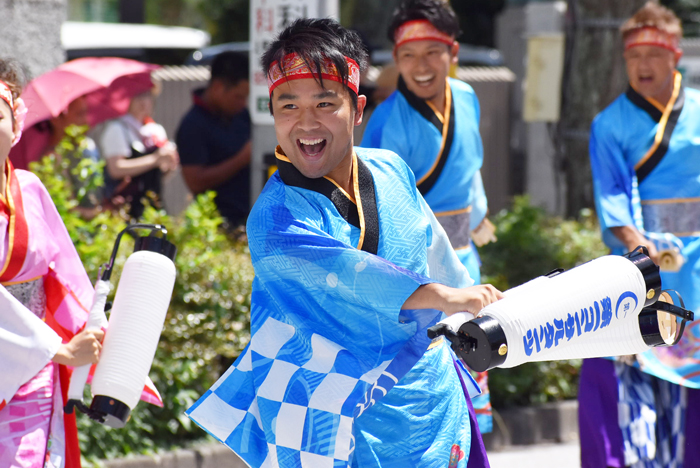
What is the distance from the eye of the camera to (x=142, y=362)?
2.69m

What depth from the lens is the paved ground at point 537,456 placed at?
4988 mm

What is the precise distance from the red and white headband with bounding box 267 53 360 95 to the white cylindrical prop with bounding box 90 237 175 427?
0.66m

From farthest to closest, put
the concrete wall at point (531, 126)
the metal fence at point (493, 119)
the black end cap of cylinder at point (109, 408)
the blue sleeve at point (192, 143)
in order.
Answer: the metal fence at point (493, 119) → the concrete wall at point (531, 126) → the blue sleeve at point (192, 143) → the black end cap of cylinder at point (109, 408)

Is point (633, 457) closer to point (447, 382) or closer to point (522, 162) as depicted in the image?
point (447, 382)

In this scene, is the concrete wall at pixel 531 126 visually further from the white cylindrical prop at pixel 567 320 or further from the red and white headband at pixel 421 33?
the white cylindrical prop at pixel 567 320

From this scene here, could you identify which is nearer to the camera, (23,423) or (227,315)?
(23,423)

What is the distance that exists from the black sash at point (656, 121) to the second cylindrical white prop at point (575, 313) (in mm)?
1957

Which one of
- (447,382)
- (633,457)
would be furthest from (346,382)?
(633,457)

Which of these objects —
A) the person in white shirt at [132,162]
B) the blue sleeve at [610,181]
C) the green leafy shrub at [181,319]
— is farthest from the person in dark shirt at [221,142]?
the blue sleeve at [610,181]

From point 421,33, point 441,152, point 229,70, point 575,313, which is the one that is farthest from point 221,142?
point 575,313

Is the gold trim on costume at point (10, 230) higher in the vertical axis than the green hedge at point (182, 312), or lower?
higher

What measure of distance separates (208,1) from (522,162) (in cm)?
1548

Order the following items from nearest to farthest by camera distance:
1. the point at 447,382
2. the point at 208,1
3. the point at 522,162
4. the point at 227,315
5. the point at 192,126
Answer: the point at 447,382, the point at 227,315, the point at 192,126, the point at 522,162, the point at 208,1

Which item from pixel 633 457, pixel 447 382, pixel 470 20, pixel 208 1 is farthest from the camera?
pixel 208 1
